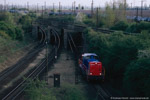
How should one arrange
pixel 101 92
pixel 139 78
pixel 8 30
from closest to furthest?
pixel 139 78, pixel 101 92, pixel 8 30

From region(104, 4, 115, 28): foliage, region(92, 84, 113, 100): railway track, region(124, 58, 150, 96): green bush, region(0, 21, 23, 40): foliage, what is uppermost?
region(104, 4, 115, 28): foliage

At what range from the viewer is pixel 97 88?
1686 centimetres

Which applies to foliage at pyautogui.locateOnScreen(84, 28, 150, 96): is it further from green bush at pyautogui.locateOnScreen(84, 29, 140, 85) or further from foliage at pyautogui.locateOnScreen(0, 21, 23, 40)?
foliage at pyautogui.locateOnScreen(0, 21, 23, 40)

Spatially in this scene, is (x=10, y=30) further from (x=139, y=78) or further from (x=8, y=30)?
(x=139, y=78)

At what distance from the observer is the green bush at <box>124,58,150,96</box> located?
11386 mm

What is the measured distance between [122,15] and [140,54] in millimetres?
Answer: 30909

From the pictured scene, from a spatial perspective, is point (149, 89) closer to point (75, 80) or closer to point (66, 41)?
point (75, 80)

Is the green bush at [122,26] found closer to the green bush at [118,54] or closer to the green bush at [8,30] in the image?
the green bush at [118,54]

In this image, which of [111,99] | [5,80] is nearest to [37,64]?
[5,80]

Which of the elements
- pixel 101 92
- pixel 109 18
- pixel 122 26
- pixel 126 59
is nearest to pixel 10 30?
pixel 109 18

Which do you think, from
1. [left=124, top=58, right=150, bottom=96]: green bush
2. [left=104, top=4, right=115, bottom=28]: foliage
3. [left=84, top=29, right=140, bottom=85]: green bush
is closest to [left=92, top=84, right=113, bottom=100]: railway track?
[left=84, top=29, right=140, bottom=85]: green bush

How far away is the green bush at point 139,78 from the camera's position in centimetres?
1139

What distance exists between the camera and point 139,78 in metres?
11.9

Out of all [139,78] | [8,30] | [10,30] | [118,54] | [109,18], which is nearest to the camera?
[139,78]
